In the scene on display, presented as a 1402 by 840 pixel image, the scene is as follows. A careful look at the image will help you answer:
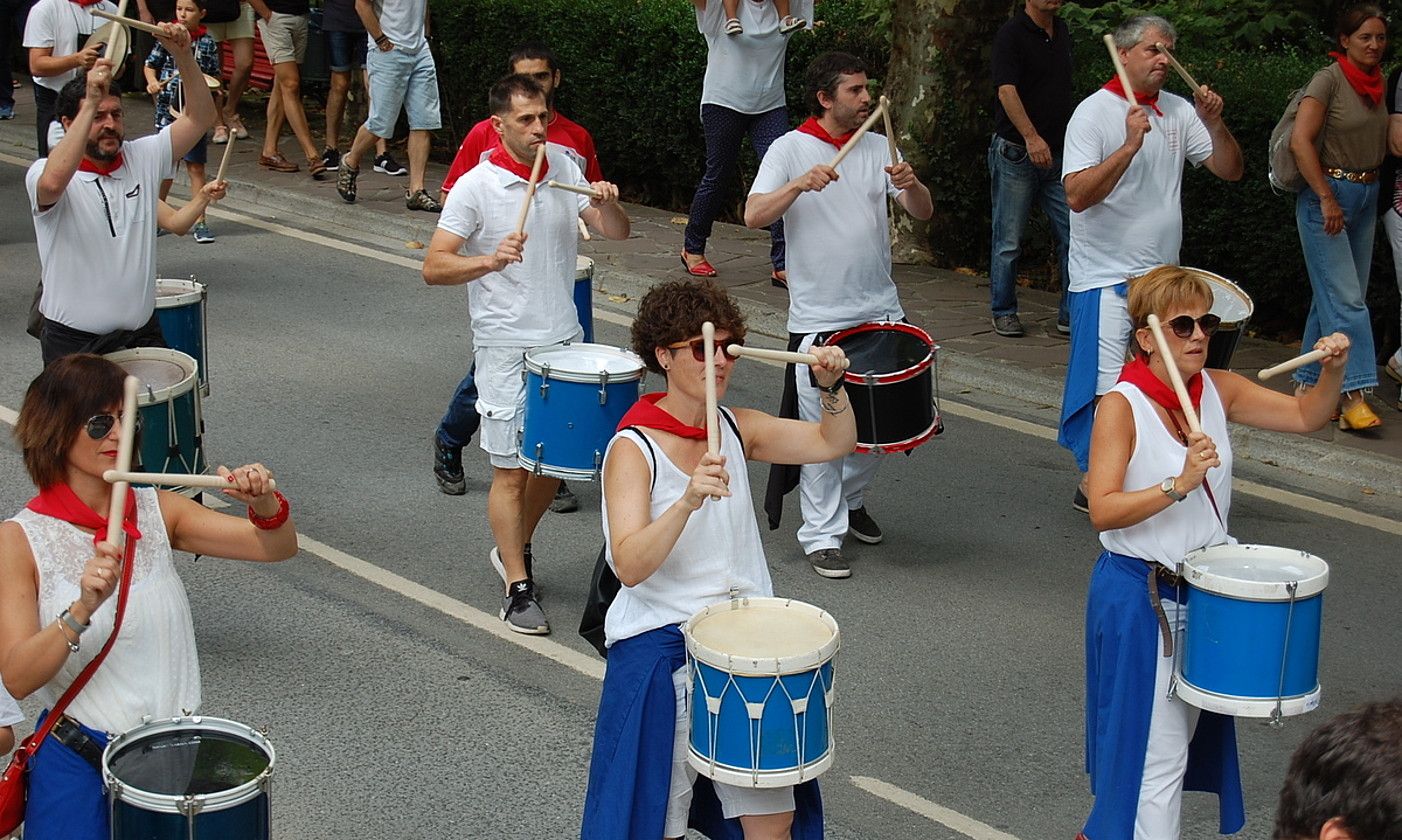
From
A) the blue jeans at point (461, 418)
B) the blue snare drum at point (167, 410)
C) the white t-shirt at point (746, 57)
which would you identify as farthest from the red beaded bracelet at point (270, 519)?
the white t-shirt at point (746, 57)

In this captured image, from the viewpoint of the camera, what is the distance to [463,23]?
1556 centimetres

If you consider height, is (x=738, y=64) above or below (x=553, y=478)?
above

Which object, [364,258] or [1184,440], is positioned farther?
[364,258]

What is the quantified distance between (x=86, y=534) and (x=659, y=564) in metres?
1.30

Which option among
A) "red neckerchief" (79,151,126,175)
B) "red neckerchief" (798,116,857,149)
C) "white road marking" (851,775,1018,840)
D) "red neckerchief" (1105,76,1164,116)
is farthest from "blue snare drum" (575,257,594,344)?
"white road marking" (851,775,1018,840)

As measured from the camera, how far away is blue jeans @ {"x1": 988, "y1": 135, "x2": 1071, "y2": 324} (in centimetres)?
1070

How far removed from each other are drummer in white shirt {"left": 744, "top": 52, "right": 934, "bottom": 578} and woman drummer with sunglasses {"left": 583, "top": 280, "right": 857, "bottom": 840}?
2760 mm

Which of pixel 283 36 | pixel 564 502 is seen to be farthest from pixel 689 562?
pixel 283 36

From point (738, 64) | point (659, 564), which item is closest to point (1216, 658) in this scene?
point (659, 564)

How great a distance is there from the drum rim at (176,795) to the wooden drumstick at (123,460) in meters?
0.41

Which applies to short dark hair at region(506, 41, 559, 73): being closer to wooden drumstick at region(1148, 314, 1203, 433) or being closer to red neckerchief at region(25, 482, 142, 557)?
wooden drumstick at region(1148, 314, 1203, 433)

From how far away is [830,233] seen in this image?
7.48m

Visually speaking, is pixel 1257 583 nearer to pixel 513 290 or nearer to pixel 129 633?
pixel 129 633

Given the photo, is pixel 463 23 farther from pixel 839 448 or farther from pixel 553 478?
pixel 839 448
